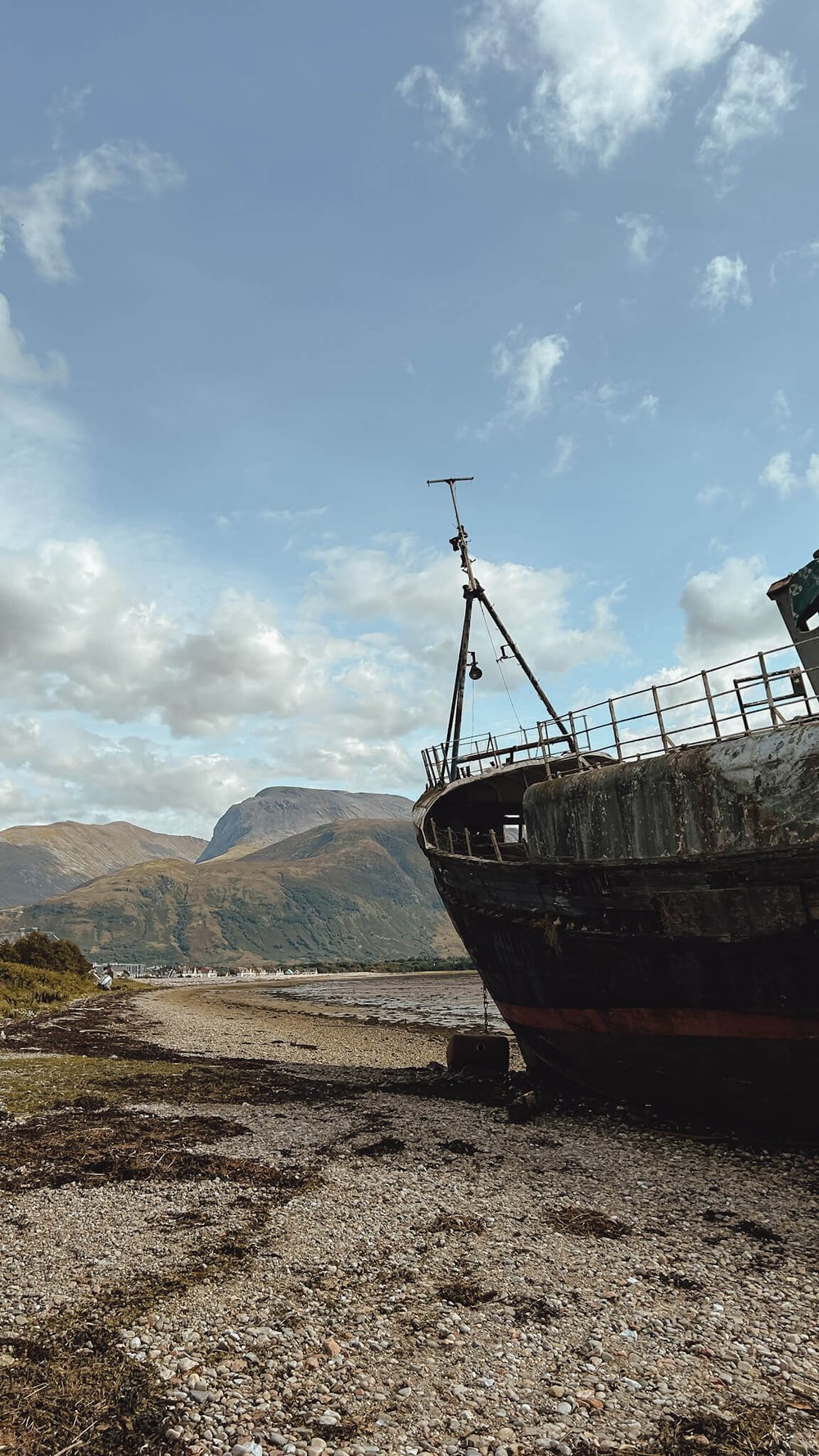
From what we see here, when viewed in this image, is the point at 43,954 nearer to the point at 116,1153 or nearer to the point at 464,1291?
the point at 116,1153

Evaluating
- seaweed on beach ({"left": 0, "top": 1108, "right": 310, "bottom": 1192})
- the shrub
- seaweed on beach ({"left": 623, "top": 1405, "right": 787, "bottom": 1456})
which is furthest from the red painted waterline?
the shrub

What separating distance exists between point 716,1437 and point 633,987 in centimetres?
982

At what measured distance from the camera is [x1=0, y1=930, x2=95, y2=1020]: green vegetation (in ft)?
161

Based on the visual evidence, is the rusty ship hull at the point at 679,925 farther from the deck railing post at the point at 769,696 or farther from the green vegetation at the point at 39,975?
the green vegetation at the point at 39,975

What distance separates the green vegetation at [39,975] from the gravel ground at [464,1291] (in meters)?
38.5

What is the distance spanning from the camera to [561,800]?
17.8 metres

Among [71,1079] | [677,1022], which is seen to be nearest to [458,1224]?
[677,1022]

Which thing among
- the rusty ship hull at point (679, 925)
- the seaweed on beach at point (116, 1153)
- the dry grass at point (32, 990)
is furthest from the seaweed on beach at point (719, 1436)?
the dry grass at point (32, 990)

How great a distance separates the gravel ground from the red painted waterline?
6.99ft

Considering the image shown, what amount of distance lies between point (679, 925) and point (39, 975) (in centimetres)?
6052

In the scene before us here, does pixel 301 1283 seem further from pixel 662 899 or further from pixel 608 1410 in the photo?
pixel 662 899

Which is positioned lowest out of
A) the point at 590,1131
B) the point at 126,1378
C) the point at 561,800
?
the point at 590,1131

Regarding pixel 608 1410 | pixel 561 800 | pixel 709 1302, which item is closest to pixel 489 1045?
pixel 561 800

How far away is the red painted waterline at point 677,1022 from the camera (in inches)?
516
